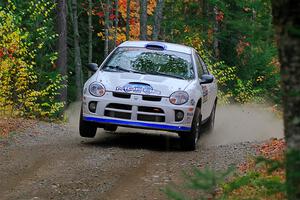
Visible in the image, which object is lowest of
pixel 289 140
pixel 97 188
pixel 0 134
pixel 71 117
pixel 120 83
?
pixel 71 117

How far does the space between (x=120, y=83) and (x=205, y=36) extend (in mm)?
19031

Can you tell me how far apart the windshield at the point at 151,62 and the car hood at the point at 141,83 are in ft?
1.16

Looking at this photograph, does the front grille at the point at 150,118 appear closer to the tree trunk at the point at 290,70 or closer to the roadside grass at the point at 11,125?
the roadside grass at the point at 11,125

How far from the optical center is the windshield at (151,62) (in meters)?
11.6

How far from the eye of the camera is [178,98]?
10727 mm

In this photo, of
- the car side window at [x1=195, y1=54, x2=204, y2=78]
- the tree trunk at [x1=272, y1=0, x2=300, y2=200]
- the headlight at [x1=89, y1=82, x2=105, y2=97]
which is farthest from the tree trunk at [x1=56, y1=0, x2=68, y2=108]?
the tree trunk at [x1=272, y1=0, x2=300, y2=200]

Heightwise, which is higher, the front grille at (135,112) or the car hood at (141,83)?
the car hood at (141,83)

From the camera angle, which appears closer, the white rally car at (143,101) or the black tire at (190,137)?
the white rally car at (143,101)

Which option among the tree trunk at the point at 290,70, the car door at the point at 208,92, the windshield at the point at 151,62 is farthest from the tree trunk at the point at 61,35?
the tree trunk at the point at 290,70

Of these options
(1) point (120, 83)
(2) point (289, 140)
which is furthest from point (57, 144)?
(2) point (289, 140)

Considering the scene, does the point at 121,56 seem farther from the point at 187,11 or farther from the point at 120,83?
the point at 187,11

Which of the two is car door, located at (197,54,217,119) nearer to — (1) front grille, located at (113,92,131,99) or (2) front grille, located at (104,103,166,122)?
(2) front grille, located at (104,103,166,122)

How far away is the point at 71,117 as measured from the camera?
77.8ft

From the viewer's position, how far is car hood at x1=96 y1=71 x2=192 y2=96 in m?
10.7
